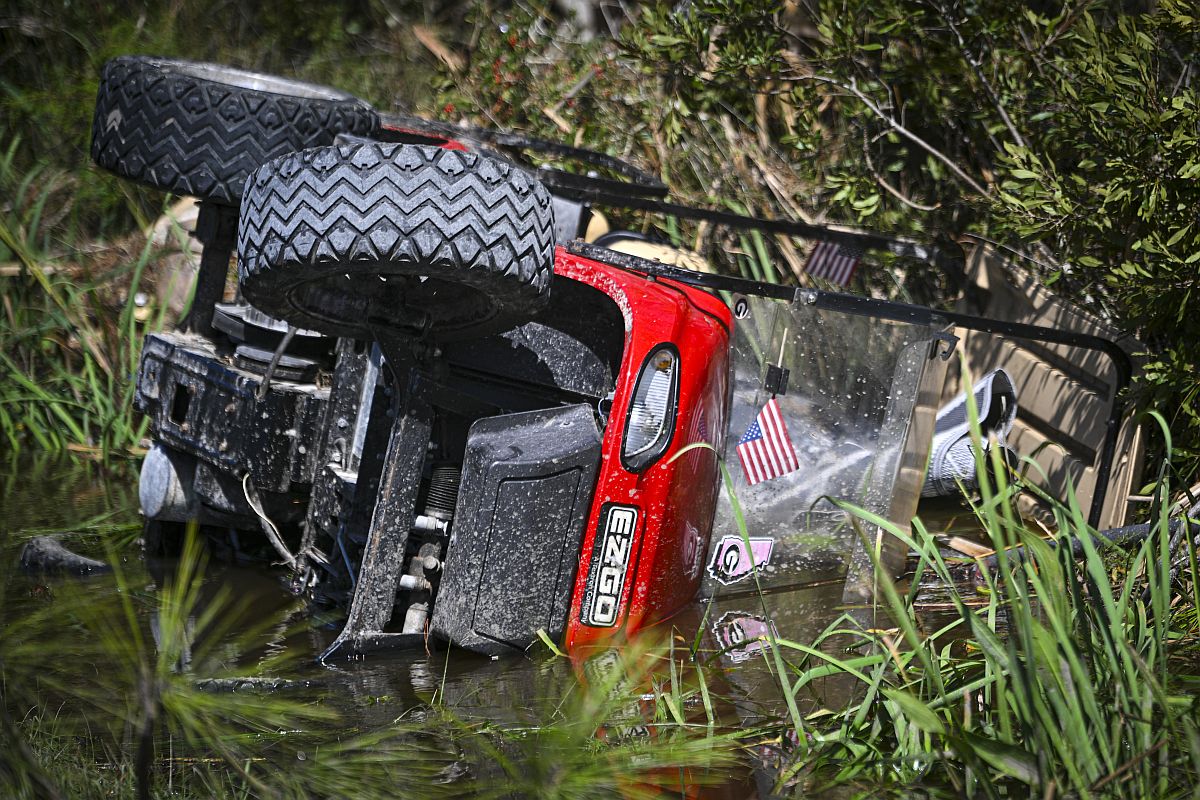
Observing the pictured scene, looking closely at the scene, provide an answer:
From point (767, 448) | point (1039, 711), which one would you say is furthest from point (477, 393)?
point (1039, 711)

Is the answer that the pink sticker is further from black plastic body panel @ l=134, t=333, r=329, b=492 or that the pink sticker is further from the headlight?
black plastic body panel @ l=134, t=333, r=329, b=492

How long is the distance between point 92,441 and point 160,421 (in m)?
2.04

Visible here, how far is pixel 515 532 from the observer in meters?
3.15

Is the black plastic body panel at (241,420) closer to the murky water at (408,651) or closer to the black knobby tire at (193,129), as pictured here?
the murky water at (408,651)

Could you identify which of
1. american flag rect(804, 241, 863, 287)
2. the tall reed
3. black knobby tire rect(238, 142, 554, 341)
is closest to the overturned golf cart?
black knobby tire rect(238, 142, 554, 341)

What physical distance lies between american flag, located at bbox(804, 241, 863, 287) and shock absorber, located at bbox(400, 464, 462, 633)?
9.36 ft

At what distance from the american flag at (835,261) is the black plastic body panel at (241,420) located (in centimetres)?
288

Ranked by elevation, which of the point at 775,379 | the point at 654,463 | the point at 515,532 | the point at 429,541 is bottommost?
the point at 429,541

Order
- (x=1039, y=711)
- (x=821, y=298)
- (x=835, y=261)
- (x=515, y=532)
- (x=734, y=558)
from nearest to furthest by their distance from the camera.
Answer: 1. (x=1039, y=711)
2. (x=515, y=532)
3. (x=821, y=298)
4. (x=734, y=558)
5. (x=835, y=261)

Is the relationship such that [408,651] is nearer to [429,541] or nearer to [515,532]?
[429,541]

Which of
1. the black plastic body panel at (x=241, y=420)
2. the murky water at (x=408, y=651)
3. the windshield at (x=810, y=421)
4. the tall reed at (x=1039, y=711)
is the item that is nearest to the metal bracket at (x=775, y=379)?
the windshield at (x=810, y=421)

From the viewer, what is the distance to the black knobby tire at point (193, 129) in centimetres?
358

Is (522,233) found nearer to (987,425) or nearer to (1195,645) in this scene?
(1195,645)

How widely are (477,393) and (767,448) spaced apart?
93 cm
